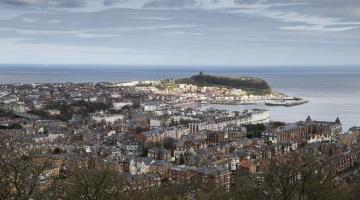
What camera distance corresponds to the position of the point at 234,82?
198ft

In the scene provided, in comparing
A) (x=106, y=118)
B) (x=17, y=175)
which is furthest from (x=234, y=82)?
(x=17, y=175)

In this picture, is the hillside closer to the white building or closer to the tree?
the white building

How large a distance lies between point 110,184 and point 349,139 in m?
17.6

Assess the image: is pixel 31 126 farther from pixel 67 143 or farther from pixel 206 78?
pixel 206 78

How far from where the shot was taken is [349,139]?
21688 mm

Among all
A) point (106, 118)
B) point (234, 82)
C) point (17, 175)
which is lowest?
point (106, 118)

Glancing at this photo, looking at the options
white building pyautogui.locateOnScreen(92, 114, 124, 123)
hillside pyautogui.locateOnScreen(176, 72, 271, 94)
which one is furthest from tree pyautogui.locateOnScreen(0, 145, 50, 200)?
hillside pyautogui.locateOnScreen(176, 72, 271, 94)

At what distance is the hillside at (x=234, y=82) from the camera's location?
189ft

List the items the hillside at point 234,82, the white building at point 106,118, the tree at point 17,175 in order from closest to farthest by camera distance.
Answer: the tree at point 17,175, the white building at point 106,118, the hillside at point 234,82

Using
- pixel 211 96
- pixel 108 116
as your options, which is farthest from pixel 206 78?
pixel 108 116

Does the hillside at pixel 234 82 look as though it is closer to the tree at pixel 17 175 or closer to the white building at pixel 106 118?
the white building at pixel 106 118

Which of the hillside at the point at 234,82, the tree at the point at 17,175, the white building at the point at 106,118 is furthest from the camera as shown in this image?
the hillside at the point at 234,82

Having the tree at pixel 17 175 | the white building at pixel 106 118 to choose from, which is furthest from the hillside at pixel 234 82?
the tree at pixel 17 175

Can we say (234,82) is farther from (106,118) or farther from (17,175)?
(17,175)
